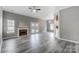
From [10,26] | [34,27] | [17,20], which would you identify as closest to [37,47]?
[10,26]

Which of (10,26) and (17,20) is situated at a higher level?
(17,20)

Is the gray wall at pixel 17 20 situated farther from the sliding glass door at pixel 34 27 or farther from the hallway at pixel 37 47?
the hallway at pixel 37 47

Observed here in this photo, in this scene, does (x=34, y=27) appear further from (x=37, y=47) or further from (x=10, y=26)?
(x=37, y=47)

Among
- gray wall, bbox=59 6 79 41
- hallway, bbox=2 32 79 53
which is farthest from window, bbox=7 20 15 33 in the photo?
gray wall, bbox=59 6 79 41

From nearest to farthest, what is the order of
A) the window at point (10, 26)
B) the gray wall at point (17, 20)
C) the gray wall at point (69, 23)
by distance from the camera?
the gray wall at point (69, 23), the gray wall at point (17, 20), the window at point (10, 26)

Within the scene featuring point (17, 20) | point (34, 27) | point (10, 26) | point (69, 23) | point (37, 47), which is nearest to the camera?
point (37, 47)

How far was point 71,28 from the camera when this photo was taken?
18.0 ft

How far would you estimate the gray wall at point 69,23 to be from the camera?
16.9ft

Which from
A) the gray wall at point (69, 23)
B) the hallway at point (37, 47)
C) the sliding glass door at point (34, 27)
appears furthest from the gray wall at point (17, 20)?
the gray wall at point (69, 23)

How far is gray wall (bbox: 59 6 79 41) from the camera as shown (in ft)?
16.9

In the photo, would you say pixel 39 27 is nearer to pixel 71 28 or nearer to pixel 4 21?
pixel 4 21

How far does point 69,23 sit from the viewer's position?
18.6ft

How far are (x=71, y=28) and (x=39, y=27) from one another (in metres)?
6.85
